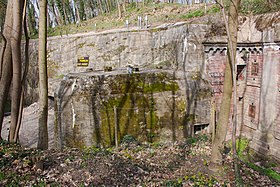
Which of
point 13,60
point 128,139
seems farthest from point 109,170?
point 128,139

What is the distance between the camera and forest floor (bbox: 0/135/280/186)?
4.89 metres

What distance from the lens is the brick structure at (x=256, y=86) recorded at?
10859 mm

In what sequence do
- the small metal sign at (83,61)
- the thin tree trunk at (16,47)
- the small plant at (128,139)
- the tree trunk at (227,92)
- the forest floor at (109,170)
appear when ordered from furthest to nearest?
the small metal sign at (83,61) → the small plant at (128,139) → the thin tree trunk at (16,47) → the tree trunk at (227,92) → the forest floor at (109,170)

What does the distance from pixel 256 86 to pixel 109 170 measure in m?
9.42

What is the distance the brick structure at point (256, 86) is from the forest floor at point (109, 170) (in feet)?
14.6

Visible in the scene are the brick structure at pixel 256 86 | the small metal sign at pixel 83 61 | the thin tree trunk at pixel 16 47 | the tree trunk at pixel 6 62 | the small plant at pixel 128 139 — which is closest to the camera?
the thin tree trunk at pixel 16 47

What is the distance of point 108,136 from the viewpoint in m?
10.1

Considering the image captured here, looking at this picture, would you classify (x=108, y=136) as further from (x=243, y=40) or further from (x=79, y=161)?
(x=243, y=40)

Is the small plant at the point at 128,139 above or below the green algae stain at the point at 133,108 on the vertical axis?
below

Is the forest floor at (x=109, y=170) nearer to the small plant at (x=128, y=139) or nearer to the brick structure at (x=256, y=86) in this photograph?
the small plant at (x=128, y=139)

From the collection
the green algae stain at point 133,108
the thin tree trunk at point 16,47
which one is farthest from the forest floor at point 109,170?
the green algae stain at point 133,108

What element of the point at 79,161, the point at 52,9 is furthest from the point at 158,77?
the point at 52,9

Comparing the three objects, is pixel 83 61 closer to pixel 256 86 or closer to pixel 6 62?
→ pixel 256 86

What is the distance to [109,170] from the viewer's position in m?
5.64
